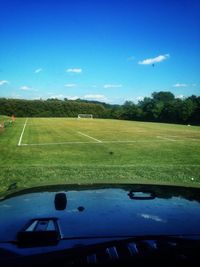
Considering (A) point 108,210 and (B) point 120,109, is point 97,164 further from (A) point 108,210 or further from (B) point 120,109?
(B) point 120,109

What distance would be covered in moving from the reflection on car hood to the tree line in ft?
252

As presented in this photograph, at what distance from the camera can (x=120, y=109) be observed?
113 metres

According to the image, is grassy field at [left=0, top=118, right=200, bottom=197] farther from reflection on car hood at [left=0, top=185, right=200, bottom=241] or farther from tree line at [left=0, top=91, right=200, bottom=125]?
tree line at [left=0, top=91, right=200, bottom=125]

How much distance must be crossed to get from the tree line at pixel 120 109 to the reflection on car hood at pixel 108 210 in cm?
7666

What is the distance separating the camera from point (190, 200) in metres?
3.21

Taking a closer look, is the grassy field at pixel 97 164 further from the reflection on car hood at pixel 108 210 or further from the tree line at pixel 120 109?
the tree line at pixel 120 109

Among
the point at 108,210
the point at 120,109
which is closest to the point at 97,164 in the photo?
the point at 108,210

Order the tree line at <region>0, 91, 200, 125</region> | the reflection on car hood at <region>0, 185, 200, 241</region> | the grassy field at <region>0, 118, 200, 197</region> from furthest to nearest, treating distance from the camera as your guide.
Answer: the tree line at <region>0, 91, 200, 125</region>
the grassy field at <region>0, 118, 200, 197</region>
the reflection on car hood at <region>0, 185, 200, 241</region>

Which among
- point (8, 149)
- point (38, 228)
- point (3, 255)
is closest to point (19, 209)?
point (38, 228)

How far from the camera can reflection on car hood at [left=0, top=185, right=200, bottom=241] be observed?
92.0 inches

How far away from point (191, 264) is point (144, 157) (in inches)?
557

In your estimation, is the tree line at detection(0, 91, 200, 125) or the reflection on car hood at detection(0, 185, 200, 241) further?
the tree line at detection(0, 91, 200, 125)

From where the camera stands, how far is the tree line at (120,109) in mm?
82581

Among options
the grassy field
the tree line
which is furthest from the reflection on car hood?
the tree line
